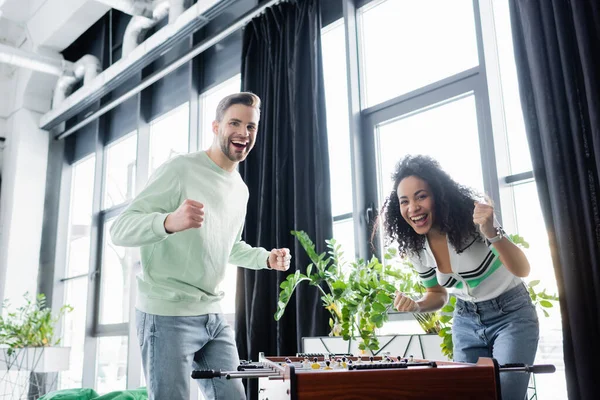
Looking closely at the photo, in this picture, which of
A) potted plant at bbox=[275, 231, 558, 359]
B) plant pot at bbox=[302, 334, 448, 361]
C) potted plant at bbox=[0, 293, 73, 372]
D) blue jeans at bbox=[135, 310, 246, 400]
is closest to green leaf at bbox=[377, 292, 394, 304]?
potted plant at bbox=[275, 231, 558, 359]

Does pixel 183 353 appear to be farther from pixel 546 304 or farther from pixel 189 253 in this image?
pixel 546 304

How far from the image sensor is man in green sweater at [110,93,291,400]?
6.28ft

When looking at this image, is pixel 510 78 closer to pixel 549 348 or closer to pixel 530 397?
pixel 549 348

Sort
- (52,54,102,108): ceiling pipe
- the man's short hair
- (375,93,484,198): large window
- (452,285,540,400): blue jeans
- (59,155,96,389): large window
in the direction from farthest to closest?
1. (59,155,96,389): large window
2. (52,54,102,108): ceiling pipe
3. (375,93,484,198): large window
4. the man's short hair
5. (452,285,540,400): blue jeans

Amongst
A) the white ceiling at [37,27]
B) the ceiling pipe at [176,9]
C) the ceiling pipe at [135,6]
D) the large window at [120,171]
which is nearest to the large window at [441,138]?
the ceiling pipe at [176,9]

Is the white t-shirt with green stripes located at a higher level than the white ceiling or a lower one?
lower

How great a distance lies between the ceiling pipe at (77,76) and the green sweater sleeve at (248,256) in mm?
4170

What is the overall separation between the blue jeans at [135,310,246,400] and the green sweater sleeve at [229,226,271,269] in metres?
0.34

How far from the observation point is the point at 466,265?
196cm

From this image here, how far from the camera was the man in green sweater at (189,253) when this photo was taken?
1.91 m

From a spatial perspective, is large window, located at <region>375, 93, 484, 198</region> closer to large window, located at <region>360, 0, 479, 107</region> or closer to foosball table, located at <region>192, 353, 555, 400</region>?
large window, located at <region>360, 0, 479, 107</region>

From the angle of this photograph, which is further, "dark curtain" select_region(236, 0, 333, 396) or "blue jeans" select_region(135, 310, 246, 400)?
"dark curtain" select_region(236, 0, 333, 396)

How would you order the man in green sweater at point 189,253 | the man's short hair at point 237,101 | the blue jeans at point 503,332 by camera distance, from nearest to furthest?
the blue jeans at point 503,332, the man in green sweater at point 189,253, the man's short hair at point 237,101

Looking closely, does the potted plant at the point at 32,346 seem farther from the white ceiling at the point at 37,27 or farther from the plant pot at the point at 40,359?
the white ceiling at the point at 37,27
